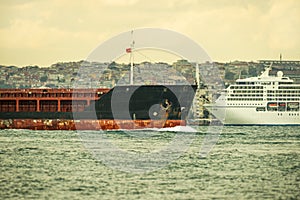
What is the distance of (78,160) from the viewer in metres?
37.9

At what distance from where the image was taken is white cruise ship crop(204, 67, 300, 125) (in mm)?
73188

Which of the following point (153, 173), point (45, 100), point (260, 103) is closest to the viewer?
point (153, 173)

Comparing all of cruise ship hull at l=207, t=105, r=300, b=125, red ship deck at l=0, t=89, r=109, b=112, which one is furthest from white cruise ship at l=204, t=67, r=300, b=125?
red ship deck at l=0, t=89, r=109, b=112

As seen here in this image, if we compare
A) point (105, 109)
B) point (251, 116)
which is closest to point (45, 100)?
point (105, 109)

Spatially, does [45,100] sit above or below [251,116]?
above

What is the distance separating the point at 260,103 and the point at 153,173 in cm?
4329

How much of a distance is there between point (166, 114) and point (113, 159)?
21.3 meters

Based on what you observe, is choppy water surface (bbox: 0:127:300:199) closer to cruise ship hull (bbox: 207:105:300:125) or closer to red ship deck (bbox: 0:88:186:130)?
red ship deck (bbox: 0:88:186:130)

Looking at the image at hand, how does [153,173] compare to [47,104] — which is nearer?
[153,173]

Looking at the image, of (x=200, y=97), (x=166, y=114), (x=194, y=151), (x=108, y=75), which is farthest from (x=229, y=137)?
(x=108, y=75)

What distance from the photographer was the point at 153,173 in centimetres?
3322

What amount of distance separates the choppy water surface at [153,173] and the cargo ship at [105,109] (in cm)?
997

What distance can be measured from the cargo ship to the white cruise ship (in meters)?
11.1

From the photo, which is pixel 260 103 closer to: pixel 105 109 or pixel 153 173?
pixel 105 109
